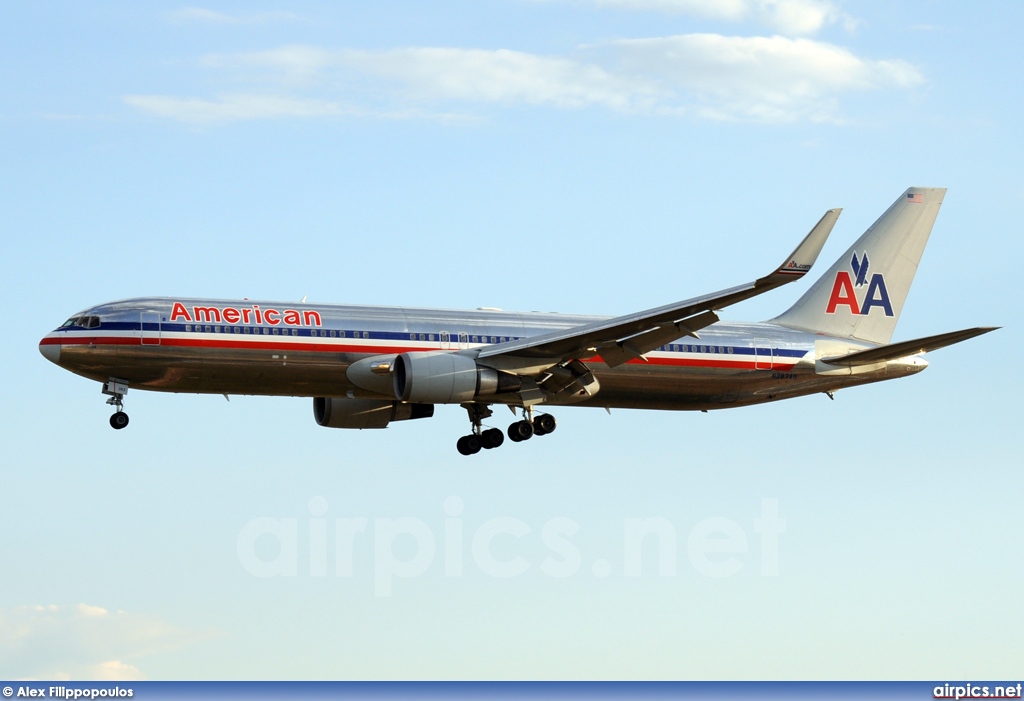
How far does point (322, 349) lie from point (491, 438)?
7.57 m

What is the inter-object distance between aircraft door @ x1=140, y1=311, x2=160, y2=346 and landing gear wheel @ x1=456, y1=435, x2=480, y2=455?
1132cm

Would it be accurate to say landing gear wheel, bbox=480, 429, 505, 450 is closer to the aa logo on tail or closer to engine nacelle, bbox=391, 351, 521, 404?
engine nacelle, bbox=391, 351, 521, 404

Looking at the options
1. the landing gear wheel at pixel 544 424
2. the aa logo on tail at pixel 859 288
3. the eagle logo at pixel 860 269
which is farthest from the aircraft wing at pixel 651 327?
the eagle logo at pixel 860 269

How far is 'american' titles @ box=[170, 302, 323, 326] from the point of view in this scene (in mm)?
42562

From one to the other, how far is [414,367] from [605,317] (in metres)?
8.58

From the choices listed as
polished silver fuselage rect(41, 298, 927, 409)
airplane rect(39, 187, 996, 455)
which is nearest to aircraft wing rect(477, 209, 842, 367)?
airplane rect(39, 187, 996, 455)

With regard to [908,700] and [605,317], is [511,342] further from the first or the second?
[908,700]

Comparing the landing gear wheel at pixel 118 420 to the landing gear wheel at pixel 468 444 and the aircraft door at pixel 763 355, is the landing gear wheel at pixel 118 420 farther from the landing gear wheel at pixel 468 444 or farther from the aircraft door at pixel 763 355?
the aircraft door at pixel 763 355

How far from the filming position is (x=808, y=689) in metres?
78.8

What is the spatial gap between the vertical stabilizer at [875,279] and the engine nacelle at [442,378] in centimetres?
1349

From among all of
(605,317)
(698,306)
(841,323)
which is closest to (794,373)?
(841,323)

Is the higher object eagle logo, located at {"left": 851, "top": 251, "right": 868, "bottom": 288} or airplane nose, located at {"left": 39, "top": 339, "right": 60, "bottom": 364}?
eagle logo, located at {"left": 851, "top": 251, "right": 868, "bottom": 288}

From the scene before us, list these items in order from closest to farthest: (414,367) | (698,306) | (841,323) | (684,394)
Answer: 1. (698,306)
2. (414,367)
3. (684,394)
4. (841,323)

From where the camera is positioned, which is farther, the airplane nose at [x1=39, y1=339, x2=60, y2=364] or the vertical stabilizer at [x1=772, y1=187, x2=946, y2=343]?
the vertical stabilizer at [x1=772, y1=187, x2=946, y2=343]
